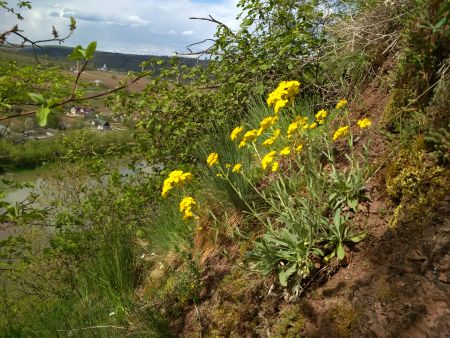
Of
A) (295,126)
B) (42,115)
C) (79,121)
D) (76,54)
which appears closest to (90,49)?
(76,54)

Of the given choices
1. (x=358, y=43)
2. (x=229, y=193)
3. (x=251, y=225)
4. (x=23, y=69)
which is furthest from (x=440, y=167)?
(x=23, y=69)

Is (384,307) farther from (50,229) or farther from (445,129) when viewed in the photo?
(50,229)

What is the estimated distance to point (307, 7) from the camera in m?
5.09

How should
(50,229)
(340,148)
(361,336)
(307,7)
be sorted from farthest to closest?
(50,229) < (307,7) < (340,148) < (361,336)

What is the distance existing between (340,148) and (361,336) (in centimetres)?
192

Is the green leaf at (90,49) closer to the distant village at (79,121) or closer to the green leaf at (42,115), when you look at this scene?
the green leaf at (42,115)

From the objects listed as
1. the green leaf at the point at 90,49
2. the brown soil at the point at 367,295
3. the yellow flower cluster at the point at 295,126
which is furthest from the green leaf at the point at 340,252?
the green leaf at the point at 90,49

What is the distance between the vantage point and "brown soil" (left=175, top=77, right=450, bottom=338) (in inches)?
71.4

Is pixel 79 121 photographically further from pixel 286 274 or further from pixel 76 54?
pixel 76 54

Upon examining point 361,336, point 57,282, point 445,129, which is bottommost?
point 57,282

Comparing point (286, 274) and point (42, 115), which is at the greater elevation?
point (42, 115)

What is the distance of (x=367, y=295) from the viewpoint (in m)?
2.00

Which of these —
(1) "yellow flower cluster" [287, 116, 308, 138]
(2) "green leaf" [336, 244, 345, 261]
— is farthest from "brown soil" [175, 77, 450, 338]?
(1) "yellow flower cluster" [287, 116, 308, 138]

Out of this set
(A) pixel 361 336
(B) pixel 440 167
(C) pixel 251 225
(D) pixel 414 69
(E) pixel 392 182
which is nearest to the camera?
(A) pixel 361 336
